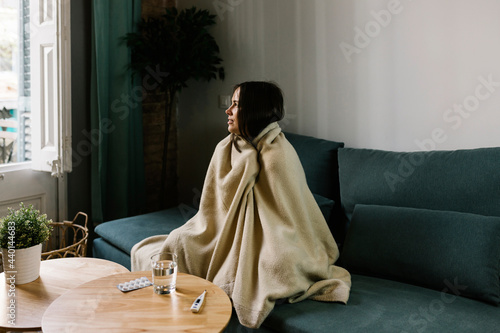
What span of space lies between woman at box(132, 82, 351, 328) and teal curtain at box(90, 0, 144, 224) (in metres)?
1.10

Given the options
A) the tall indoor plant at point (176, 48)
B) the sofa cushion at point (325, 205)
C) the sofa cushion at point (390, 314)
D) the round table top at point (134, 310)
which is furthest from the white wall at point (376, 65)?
the round table top at point (134, 310)

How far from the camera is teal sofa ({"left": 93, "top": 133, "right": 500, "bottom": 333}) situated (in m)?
1.70

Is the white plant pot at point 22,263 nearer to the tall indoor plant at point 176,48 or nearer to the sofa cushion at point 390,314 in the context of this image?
the sofa cushion at point 390,314

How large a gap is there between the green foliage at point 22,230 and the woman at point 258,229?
511mm

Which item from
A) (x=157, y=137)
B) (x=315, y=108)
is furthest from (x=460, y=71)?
(x=157, y=137)

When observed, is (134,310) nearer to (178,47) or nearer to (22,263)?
(22,263)

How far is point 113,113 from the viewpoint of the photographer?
326cm

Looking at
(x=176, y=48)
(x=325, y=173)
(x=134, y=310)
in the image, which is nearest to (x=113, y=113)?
(x=176, y=48)

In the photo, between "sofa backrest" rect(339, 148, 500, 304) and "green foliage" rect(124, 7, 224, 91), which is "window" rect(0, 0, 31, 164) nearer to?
"green foliage" rect(124, 7, 224, 91)

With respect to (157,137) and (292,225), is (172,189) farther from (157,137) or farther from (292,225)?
(292,225)

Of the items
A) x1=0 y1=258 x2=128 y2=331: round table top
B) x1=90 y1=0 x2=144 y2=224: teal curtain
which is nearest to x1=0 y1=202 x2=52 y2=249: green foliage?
x1=0 y1=258 x2=128 y2=331: round table top

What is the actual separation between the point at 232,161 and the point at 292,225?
1.31 feet

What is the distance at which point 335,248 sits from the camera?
7.06 ft

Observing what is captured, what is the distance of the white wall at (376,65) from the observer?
2.20 metres
